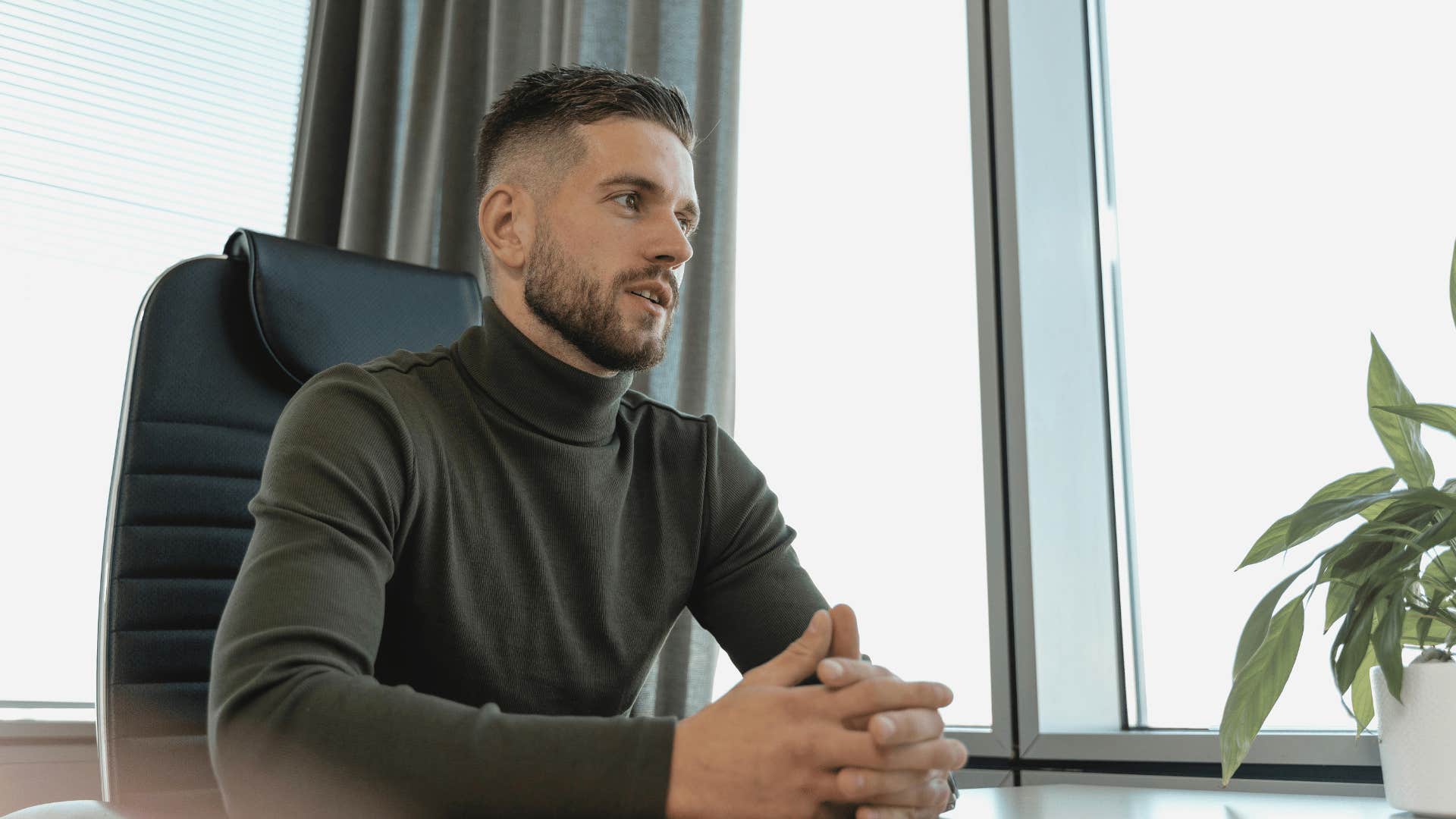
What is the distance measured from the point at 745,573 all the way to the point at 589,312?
34 centimetres

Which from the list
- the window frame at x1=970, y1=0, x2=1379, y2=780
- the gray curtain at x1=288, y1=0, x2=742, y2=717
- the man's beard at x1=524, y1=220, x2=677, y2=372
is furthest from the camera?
the gray curtain at x1=288, y1=0, x2=742, y2=717

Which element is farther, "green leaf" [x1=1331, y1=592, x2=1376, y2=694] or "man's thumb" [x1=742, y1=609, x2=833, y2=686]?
"green leaf" [x1=1331, y1=592, x2=1376, y2=694]

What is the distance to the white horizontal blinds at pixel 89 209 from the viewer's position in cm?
216

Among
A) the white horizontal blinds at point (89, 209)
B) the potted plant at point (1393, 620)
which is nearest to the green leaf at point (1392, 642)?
the potted plant at point (1393, 620)

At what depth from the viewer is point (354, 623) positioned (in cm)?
84

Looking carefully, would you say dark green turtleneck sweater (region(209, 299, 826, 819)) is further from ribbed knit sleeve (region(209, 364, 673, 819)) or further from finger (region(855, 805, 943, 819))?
finger (region(855, 805, 943, 819))

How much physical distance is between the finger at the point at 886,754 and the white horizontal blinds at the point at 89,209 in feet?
5.97

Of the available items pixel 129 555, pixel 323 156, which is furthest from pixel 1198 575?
pixel 323 156

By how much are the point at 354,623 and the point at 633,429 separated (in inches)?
19.9

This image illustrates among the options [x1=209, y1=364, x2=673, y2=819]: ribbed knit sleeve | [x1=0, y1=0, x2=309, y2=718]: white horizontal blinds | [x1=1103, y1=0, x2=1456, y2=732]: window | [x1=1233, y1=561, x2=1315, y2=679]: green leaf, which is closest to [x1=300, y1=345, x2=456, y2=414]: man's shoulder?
[x1=209, y1=364, x2=673, y2=819]: ribbed knit sleeve

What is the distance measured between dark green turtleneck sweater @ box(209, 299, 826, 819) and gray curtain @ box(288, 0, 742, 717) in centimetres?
45

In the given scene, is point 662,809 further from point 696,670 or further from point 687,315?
point 687,315

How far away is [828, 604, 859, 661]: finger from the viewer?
2.92 ft

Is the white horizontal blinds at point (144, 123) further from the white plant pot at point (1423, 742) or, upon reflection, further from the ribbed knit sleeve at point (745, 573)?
the white plant pot at point (1423, 742)
